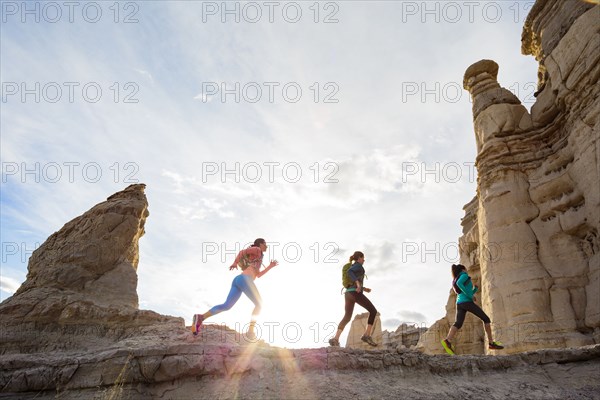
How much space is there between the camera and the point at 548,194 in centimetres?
1398

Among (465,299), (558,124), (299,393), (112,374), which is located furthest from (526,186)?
(112,374)

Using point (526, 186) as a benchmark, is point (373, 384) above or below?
below

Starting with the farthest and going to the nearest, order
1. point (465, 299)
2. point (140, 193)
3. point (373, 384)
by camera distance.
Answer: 1. point (140, 193)
2. point (465, 299)
3. point (373, 384)

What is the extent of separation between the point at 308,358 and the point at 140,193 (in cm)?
1064

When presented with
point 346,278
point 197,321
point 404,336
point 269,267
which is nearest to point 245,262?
point 269,267

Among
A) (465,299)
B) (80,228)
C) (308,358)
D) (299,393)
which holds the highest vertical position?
(80,228)

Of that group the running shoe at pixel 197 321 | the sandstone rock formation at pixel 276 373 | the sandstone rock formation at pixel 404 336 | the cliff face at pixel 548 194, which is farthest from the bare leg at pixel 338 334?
the sandstone rock formation at pixel 404 336

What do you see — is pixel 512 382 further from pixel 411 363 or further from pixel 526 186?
pixel 526 186

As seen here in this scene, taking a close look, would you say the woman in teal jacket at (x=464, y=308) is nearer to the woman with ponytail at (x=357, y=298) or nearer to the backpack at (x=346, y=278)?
the woman with ponytail at (x=357, y=298)

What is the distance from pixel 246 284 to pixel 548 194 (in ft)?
40.7

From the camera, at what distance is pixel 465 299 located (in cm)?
806

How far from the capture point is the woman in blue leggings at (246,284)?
6.18 metres

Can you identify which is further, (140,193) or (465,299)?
(140,193)

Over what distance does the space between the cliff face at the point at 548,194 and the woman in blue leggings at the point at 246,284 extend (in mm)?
10065
